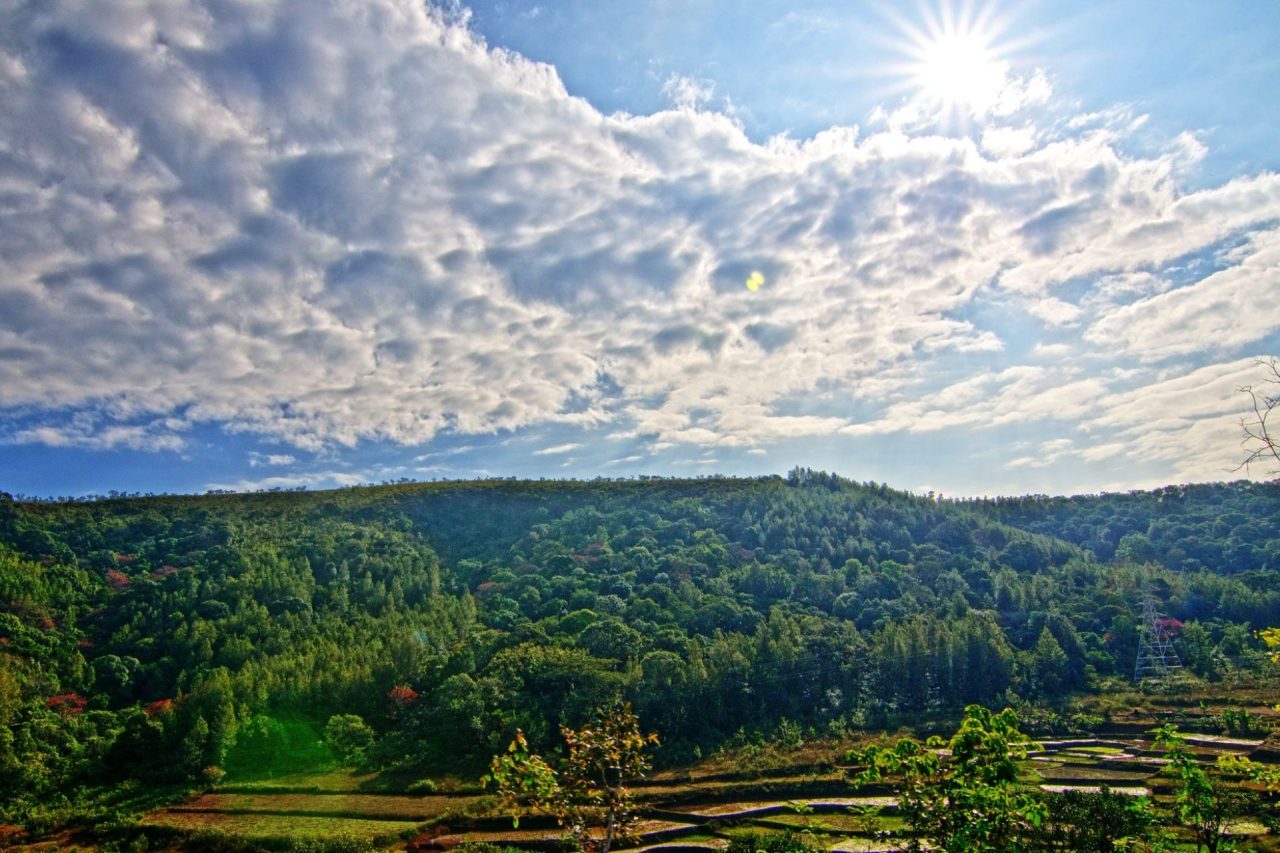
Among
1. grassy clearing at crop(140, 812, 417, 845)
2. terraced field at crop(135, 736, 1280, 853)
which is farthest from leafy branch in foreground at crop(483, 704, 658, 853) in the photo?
grassy clearing at crop(140, 812, 417, 845)

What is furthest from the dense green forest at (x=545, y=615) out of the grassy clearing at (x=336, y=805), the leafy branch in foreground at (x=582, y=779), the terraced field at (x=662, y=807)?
the leafy branch in foreground at (x=582, y=779)

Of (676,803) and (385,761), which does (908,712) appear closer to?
(676,803)

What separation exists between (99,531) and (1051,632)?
519 ft

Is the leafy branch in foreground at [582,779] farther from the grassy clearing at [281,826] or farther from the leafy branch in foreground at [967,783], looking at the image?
the grassy clearing at [281,826]

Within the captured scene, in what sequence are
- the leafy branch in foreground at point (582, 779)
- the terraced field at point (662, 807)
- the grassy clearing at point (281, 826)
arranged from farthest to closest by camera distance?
the grassy clearing at point (281, 826) → the terraced field at point (662, 807) → the leafy branch in foreground at point (582, 779)

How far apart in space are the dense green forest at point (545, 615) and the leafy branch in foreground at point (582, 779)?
44.8 meters

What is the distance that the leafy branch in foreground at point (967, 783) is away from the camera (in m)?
10.5

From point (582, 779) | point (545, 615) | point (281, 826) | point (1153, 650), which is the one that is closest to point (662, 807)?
point (281, 826)

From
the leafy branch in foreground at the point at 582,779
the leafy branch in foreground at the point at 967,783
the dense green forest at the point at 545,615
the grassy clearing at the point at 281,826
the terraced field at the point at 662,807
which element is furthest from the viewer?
the dense green forest at the point at 545,615

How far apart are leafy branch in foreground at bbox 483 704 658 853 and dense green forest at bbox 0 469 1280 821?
44.8 meters

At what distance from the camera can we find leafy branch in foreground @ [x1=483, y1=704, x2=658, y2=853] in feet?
38.2

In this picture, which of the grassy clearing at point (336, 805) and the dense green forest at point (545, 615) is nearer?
the grassy clearing at point (336, 805)

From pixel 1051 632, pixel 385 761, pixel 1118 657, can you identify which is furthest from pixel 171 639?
pixel 1118 657

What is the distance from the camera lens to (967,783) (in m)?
11.0
